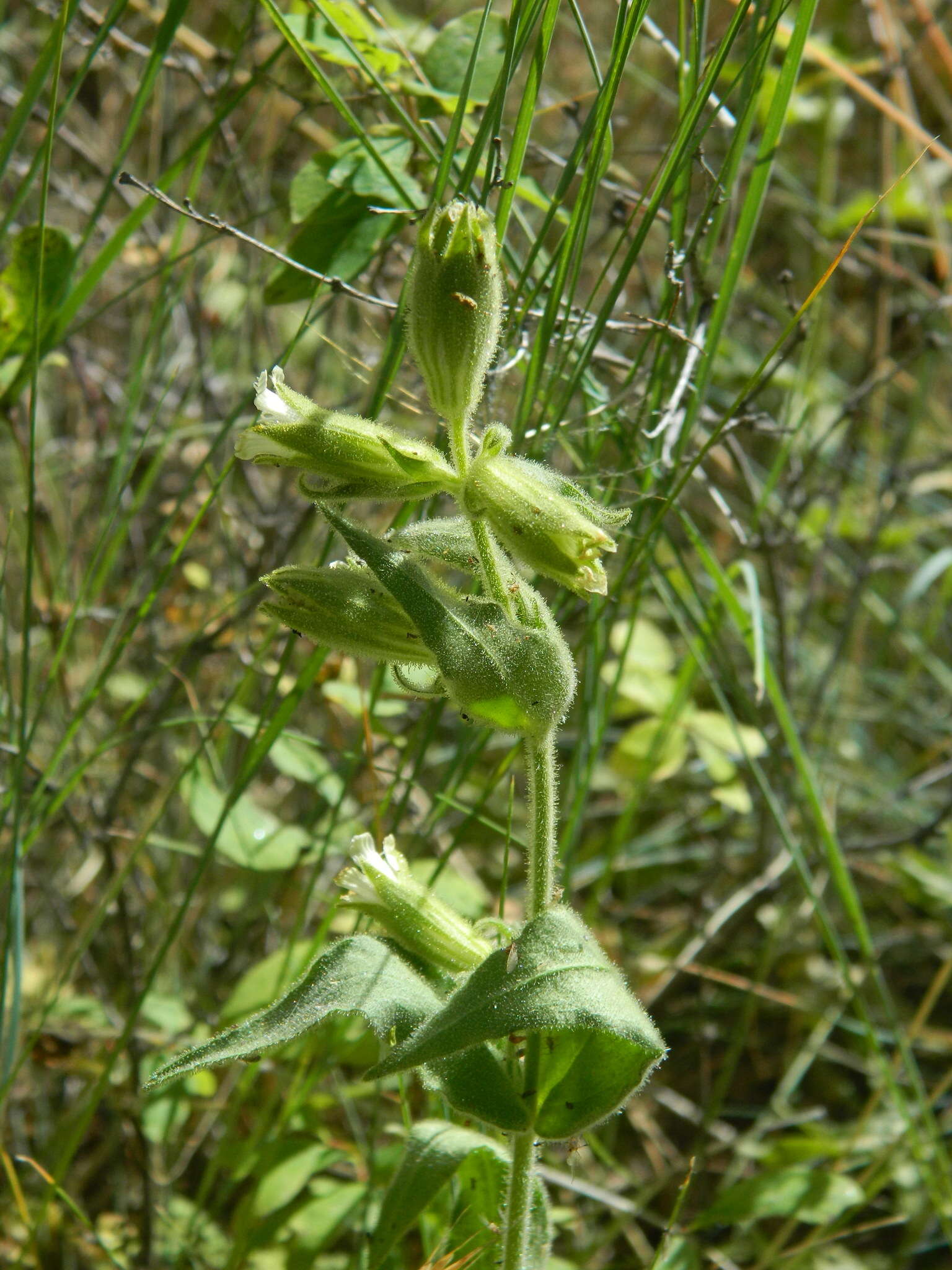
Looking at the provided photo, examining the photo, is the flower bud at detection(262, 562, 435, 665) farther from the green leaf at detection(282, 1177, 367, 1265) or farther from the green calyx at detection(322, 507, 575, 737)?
the green leaf at detection(282, 1177, 367, 1265)

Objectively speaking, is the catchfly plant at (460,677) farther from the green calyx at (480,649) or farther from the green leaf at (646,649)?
the green leaf at (646,649)

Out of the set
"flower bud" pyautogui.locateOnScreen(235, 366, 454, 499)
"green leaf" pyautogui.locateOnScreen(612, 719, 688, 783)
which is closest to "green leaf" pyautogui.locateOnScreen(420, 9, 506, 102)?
"flower bud" pyautogui.locateOnScreen(235, 366, 454, 499)

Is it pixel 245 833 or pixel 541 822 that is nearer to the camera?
pixel 541 822

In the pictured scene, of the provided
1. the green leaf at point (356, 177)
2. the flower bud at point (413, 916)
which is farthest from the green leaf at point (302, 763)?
the green leaf at point (356, 177)

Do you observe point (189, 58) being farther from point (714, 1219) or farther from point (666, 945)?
point (714, 1219)

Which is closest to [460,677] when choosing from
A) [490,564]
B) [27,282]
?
[490,564]

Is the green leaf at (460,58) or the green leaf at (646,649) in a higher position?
the green leaf at (460,58)

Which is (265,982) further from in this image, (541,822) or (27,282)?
(27,282)
